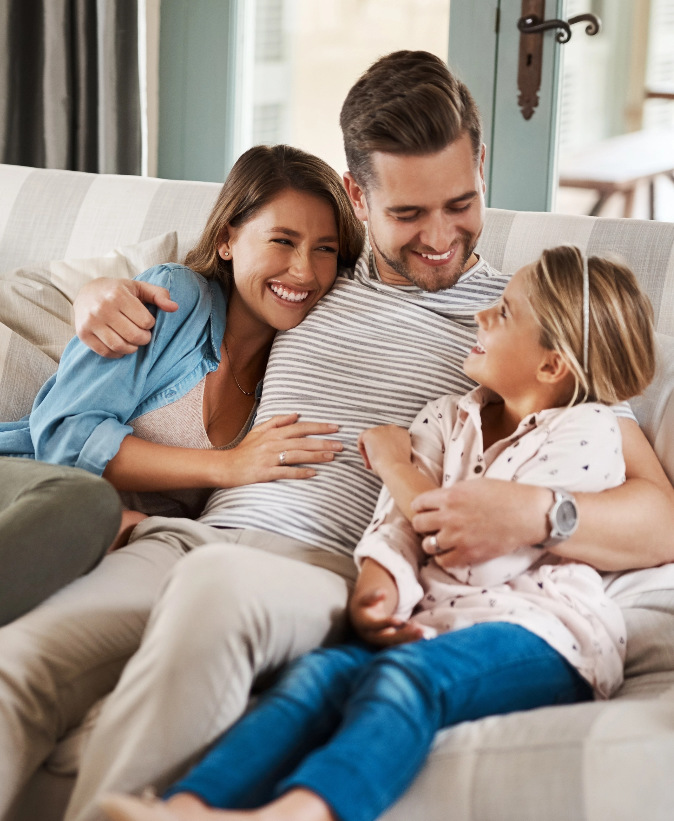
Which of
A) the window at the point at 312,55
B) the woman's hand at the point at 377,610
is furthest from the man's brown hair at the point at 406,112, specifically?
the window at the point at 312,55

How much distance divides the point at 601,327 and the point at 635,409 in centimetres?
20

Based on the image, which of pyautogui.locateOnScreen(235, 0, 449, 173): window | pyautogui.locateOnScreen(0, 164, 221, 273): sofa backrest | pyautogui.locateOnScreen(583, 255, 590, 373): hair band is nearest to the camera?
pyautogui.locateOnScreen(583, 255, 590, 373): hair band

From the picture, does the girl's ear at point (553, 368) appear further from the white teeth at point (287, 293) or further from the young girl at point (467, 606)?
the white teeth at point (287, 293)

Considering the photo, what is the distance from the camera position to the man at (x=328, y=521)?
0.92 metres

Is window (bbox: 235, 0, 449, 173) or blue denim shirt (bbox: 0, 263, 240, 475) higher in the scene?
window (bbox: 235, 0, 449, 173)

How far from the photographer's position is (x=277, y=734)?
2.92 ft

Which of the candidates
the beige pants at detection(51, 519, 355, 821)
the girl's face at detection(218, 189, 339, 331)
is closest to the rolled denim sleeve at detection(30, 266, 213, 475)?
the girl's face at detection(218, 189, 339, 331)

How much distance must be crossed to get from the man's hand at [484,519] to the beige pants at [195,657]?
0.15 metres

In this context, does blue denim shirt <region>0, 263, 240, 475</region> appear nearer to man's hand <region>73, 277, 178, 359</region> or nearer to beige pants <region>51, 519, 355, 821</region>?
man's hand <region>73, 277, 178, 359</region>

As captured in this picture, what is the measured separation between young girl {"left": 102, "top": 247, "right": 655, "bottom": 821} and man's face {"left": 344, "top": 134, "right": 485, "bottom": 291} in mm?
180

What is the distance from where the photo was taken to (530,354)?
4.06 feet

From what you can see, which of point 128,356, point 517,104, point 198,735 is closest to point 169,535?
point 128,356

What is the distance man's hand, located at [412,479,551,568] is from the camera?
3.52ft

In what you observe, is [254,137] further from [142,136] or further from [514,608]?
[514,608]
